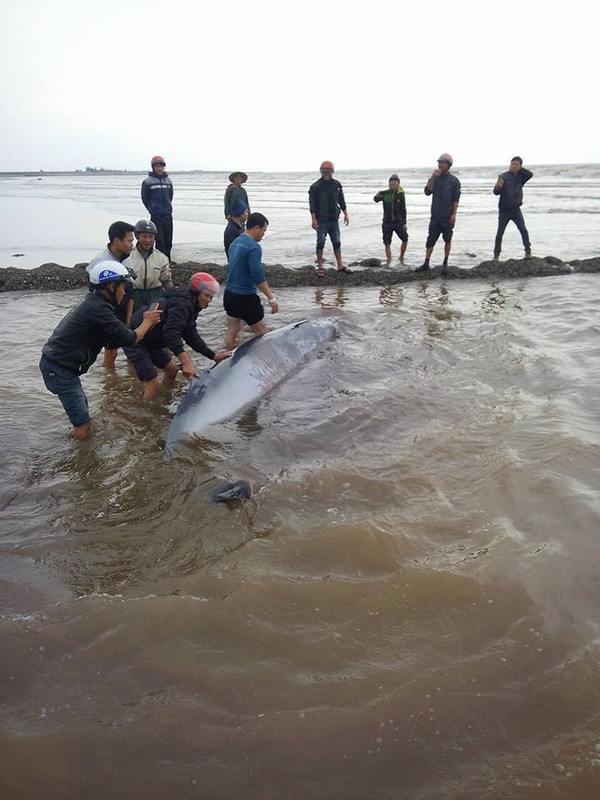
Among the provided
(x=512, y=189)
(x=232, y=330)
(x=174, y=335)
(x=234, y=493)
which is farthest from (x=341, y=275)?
(x=234, y=493)

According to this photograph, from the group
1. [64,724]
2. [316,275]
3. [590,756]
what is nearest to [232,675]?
[64,724]

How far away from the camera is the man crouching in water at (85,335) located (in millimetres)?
4957

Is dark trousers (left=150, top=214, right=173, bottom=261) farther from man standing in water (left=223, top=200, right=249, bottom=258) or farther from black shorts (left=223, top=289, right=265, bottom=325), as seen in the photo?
black shorts (left=223, top=289, right=265, bottom=325)

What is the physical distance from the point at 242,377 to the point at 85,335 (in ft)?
6.32

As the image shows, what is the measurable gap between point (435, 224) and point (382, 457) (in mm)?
8869

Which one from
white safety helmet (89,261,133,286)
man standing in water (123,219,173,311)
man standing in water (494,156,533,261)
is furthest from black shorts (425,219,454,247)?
white safety helmet (89,261,133,286)

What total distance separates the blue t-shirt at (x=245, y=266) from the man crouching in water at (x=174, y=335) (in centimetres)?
119

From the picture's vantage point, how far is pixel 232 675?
9.21ft

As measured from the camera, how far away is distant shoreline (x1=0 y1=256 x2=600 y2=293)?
12.1 meters

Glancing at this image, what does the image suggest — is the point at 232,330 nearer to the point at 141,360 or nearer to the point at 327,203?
the point at 141,360

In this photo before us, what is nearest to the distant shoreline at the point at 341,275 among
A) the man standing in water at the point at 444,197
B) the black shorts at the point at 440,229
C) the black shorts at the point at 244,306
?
the black shorts at the point at 440,229

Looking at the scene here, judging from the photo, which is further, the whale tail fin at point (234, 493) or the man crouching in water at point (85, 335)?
the man crouching in water at point (85, 335)

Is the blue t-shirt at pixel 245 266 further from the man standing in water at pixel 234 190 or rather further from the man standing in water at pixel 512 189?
the man standing in water at pixel 512 189

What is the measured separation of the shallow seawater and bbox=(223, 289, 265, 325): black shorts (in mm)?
2186
